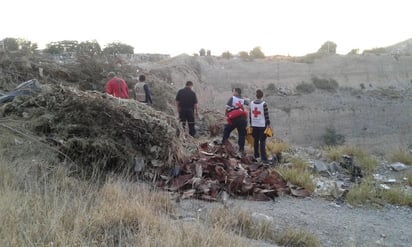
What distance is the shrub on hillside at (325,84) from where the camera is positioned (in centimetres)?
4359

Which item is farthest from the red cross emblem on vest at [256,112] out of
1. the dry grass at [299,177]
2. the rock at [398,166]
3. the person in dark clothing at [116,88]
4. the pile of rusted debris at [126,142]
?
the rock at [398,166]

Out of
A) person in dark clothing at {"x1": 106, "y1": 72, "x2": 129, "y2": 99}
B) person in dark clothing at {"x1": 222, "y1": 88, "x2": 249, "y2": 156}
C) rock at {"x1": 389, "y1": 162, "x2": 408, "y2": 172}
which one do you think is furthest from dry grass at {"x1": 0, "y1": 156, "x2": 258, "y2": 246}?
rock at {"x1": 389, "y1": 162, "x2": 408, "y2": 172}

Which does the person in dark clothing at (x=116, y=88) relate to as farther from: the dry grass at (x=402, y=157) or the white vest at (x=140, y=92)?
the dry grass at (x=402, y=157)

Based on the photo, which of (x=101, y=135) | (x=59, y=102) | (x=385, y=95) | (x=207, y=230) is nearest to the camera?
(x=207, y=230)

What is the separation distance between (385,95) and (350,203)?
38.2 m

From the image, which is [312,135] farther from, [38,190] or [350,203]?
[38,190]

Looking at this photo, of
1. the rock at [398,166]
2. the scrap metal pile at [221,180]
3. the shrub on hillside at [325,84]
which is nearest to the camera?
the scrap metal pile at [221,180]

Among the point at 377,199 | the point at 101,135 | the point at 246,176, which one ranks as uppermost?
the point at 101,135

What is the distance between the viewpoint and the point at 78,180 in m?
5.21

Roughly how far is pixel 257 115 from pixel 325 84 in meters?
37.3

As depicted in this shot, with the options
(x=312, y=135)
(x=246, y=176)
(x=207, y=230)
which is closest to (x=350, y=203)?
(x=246, y=176)

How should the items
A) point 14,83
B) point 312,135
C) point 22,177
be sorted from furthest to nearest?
point 312,135, point 14,83, point 22,177

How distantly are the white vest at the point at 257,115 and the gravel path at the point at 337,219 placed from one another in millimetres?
2531

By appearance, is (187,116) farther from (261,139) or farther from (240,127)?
(261,139)
